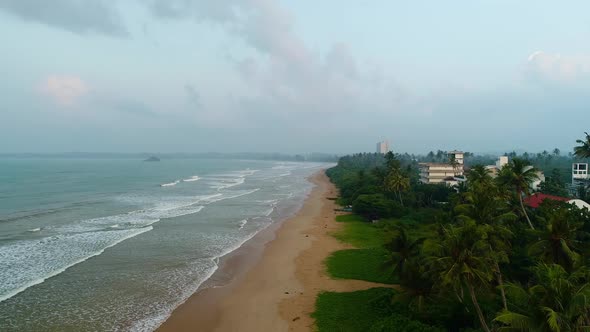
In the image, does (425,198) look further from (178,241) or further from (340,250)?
(178,241)

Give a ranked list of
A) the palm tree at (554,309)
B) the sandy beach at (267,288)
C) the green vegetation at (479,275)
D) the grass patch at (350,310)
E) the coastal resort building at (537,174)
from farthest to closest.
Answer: the coastal resort building at (537,174) < the sandy beach at (267,288) < the grass patch at (350,310) < the green vegetation at (479,275) < the palm tree at (554,309)

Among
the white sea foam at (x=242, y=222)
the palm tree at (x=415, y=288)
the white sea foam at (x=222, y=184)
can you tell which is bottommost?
the white sea foam at (x=242, y=222)

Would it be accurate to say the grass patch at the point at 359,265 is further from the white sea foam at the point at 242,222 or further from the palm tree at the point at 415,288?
the white sea foam at the point at 242,222

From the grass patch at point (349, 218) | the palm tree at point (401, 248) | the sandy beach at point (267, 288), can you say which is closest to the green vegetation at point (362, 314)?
the sandy beach at point (267, 288)

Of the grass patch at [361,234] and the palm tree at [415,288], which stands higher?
the palm tree at [415,288]

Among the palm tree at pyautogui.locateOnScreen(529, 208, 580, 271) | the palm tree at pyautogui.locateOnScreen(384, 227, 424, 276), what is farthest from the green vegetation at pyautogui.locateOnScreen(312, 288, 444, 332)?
the palm tree at pyautogui.locateOnScreen(529, 208, 580, 271)

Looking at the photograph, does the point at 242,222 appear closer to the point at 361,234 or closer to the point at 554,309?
the point at 361,234

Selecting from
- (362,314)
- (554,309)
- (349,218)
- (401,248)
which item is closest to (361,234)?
(349,218)
